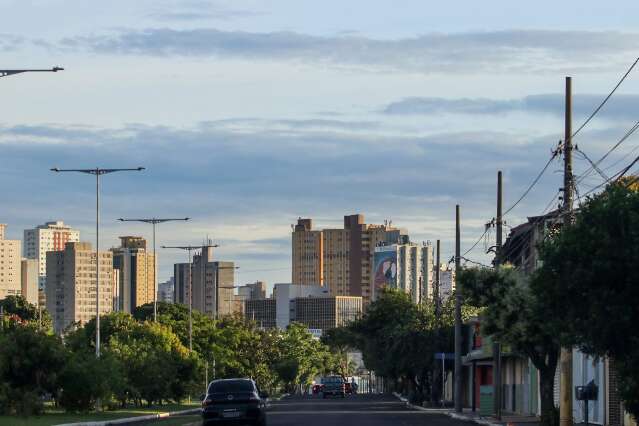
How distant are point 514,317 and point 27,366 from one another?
1935 cm

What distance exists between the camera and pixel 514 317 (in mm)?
46344

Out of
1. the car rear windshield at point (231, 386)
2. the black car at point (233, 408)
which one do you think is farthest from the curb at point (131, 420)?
the black car at point (233, 408)

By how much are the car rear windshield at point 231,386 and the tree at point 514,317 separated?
9.23 meters

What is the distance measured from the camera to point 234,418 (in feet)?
133

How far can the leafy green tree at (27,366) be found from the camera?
52.1 metres

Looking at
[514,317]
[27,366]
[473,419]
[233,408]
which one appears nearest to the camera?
[233,408]

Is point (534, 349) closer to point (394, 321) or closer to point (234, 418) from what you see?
point (234, 418)

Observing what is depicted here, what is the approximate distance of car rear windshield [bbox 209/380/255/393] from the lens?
41.4 m

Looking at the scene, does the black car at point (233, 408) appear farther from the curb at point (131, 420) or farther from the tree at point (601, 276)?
the tree at point (601, 276)

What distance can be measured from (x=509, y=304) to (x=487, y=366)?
137ft

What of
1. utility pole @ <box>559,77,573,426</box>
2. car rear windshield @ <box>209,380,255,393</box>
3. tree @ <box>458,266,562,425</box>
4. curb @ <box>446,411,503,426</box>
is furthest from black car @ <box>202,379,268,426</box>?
curb @ <box>446,411,503,426</box>

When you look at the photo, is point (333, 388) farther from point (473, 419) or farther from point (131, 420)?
point (131, 420)

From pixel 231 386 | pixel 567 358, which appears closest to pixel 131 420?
pixel 231 386

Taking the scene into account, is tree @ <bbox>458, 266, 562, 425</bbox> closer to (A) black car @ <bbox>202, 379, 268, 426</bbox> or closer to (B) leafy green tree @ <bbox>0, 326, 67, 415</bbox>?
(A) black car @ <bbox>202, 379, 268, 426</bbox>
